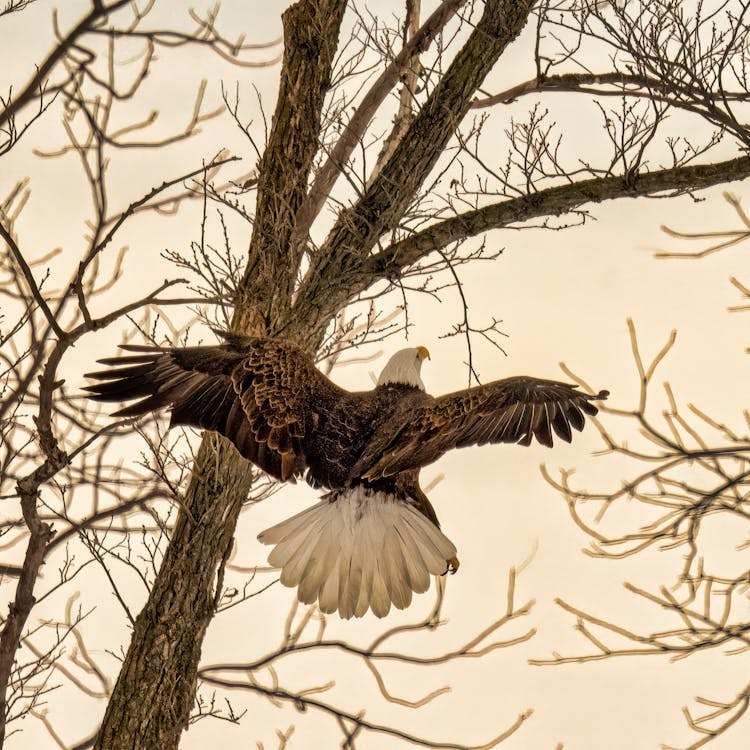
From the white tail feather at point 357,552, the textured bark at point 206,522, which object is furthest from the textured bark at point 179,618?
the white tail feather at point 357,552

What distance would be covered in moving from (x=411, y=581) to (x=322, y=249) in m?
0.98

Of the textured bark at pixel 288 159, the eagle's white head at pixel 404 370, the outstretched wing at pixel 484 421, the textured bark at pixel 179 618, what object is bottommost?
the textured bark at pixel 179 618

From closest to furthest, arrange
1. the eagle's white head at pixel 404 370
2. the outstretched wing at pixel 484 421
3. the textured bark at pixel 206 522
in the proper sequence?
the outstretched wing at pixel 484 421, the eagle's white head at pixel 404 370, the textured bark at pixel 206 522

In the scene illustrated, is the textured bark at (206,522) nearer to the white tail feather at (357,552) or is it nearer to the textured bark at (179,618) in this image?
the textured bark at (179,618)

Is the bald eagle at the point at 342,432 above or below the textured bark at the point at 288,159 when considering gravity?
below

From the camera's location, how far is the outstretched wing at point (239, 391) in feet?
Answer: 8.69

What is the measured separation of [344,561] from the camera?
2793 millimetres

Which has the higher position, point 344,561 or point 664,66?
point 664,66

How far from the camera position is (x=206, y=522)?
3133 millimetres

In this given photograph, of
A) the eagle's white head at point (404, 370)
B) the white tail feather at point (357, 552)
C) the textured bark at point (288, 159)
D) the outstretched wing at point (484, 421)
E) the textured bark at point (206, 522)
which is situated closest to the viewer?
the outstretched wing at point (484, 421)

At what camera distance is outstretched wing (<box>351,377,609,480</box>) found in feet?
8.51

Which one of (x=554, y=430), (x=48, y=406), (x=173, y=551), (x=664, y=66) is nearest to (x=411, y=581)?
(x=554, y=430)

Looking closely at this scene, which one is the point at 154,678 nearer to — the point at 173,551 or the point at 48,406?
the point at 173,551

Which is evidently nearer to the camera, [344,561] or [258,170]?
[344,561]
